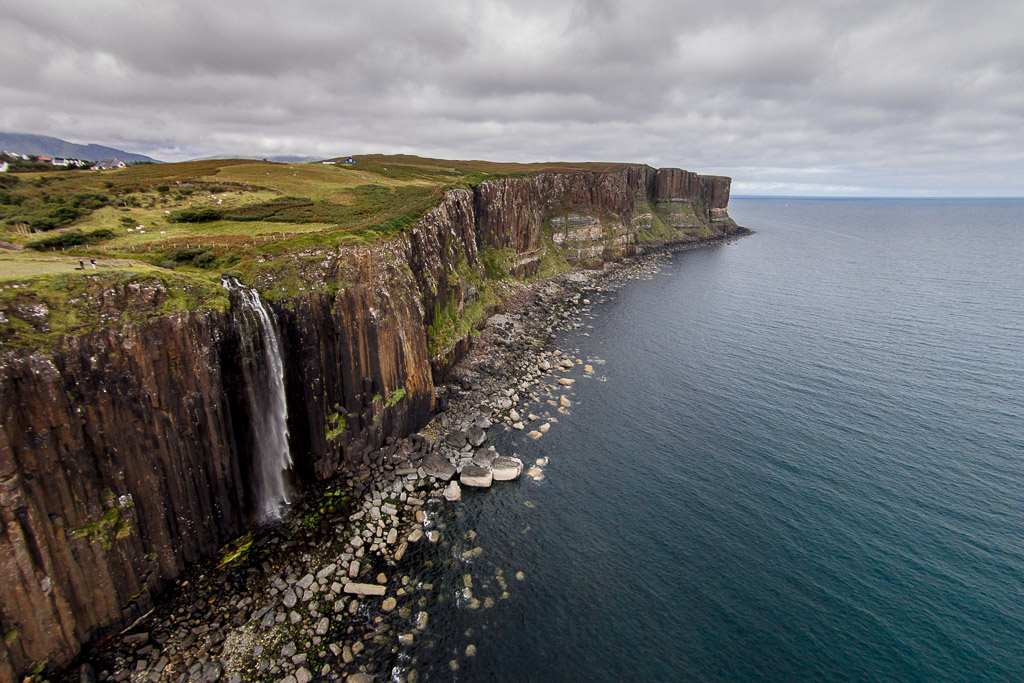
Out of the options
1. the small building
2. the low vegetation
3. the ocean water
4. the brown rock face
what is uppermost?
the small building

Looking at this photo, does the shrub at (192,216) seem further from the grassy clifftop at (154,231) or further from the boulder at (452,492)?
the boulder at (452,492)

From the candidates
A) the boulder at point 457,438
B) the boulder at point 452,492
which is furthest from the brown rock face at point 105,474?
the boulder at point 457,438

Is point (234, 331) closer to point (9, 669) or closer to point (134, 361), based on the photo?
point (134, 361)

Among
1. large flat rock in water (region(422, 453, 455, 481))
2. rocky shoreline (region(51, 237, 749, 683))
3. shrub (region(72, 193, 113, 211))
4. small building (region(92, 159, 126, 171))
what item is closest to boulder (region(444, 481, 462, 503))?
rocky shoreline (region(51, 237, 749, 683))

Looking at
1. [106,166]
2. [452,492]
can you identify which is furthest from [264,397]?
[106,166]

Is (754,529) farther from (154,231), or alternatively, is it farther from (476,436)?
(154,231)

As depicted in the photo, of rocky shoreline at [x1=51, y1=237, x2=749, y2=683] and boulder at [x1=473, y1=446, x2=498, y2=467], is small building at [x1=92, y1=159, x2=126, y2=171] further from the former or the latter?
boulder at [x1=473, y1=446, x2=498, y2=467]
